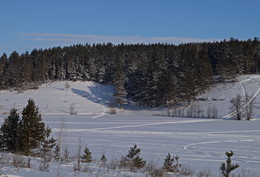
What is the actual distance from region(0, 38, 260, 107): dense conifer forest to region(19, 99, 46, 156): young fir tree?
5840 centimetres

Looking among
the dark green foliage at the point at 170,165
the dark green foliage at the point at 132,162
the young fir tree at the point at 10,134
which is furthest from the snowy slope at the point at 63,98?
the dark green foliage at the point at 170,165

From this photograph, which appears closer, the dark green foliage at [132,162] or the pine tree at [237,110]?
the dark green foliage at [132,162]

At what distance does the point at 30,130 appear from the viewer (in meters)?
13.6

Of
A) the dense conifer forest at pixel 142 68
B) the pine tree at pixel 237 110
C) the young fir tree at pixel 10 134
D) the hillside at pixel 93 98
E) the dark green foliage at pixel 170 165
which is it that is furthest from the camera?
the dense conifer forest at pixel 142 68

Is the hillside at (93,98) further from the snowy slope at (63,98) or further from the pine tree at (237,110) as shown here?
the pine tree at (237,110)

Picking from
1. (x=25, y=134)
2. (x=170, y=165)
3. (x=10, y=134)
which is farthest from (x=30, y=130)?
(x=170, y=165)

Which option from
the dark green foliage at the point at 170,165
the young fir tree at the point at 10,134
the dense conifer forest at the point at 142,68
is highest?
the dense conifer forest at the point at 142,68

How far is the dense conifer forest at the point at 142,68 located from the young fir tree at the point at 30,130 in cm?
5840

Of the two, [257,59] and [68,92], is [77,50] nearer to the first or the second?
[68,92]

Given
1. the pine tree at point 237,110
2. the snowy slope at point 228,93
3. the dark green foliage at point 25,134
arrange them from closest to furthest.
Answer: the dark green foliage at point 25,134
the pine tree at point 237,110
the snowy slope at point 228,93

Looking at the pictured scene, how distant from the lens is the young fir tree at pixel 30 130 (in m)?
13.3

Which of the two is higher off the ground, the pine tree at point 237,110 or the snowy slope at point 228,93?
the snowy slope at point 228,93

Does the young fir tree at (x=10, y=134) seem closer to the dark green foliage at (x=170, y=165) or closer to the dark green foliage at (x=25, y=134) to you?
the dark green foliage at (x=25, y=134)

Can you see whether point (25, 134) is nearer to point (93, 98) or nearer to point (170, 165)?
point (170, 165)
